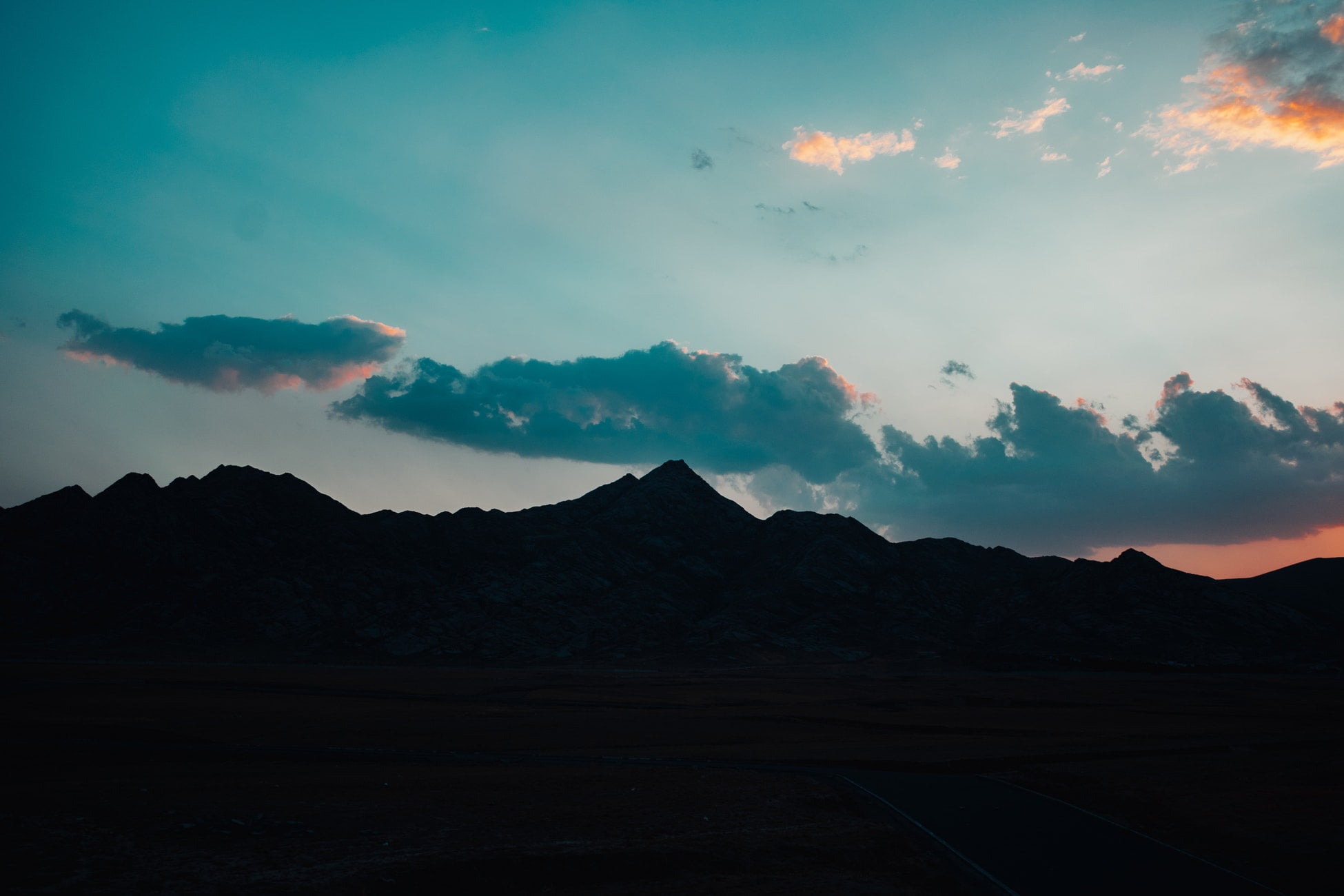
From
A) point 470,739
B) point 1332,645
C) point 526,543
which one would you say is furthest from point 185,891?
point 1332,645

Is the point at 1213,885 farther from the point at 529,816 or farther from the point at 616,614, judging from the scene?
→ the point at 616,614

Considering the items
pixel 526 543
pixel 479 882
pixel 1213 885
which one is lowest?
pixel 479 882

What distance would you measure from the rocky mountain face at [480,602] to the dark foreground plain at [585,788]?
79.8 meters

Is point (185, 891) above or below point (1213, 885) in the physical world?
below

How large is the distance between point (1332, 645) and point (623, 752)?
16709 centimetres

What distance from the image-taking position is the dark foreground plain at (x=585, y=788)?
22031mm

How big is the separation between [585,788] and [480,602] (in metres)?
141

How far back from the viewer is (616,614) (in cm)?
17525

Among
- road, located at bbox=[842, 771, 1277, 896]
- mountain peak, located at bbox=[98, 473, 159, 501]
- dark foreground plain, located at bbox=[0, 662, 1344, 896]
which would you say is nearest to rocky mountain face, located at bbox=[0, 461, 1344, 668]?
mountain peak, located at bbox=[98, 473, 159, 501]

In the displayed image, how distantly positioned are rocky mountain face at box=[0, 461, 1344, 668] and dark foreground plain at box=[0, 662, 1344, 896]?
79836 millimetres

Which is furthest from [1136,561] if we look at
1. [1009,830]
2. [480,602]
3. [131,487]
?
[131,487]

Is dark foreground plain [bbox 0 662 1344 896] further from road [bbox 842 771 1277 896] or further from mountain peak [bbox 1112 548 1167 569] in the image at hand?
mountain peak [bbox 1112 548 1167 569]

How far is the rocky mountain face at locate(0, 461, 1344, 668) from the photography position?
148875 millimetres

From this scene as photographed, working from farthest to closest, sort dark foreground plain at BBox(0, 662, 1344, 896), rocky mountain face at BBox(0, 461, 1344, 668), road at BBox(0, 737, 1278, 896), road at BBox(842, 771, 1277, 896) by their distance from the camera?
rocky mountain face at BBox(0, 461, 1344, 668)
dark foreground plain at BBox(0, 662, 1344, 896)
road at BBox(0, 737, 1278, 896)
road at BBox(842, 771, 1277, 896)
